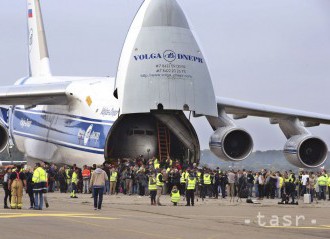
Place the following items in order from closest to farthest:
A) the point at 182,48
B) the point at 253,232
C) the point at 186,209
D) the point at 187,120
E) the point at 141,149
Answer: the point at 253,232 → the point at 186,209 → the point at 182,48 → the point at 187,120 → the point at 141,149

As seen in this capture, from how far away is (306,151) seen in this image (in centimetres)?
3269

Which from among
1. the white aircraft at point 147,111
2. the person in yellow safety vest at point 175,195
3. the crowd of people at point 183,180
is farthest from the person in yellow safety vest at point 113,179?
the person in yellow safety vest at point 175,195

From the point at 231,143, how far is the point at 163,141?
102 inches

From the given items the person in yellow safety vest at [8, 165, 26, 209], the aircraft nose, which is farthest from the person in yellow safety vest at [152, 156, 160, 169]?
the person in yellow safety vest at [8, 165, 26, 209]

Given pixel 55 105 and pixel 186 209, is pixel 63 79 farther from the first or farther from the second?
pixel 186 209

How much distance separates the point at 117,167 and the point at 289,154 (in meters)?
6.35

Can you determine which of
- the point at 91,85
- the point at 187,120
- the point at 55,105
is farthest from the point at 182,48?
the point at 55,105

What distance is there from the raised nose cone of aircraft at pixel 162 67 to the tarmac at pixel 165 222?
476 centimetres

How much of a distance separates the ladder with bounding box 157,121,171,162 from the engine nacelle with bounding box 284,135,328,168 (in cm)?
440

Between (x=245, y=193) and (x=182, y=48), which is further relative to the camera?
(x=245, y=193)

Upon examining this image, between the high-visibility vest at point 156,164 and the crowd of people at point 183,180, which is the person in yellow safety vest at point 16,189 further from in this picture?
the high-visibility vest at point 156,164

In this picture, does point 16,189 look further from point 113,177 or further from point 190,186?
point 113,177

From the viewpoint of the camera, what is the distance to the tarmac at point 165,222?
49.7 feet

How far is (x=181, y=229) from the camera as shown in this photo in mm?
16406
